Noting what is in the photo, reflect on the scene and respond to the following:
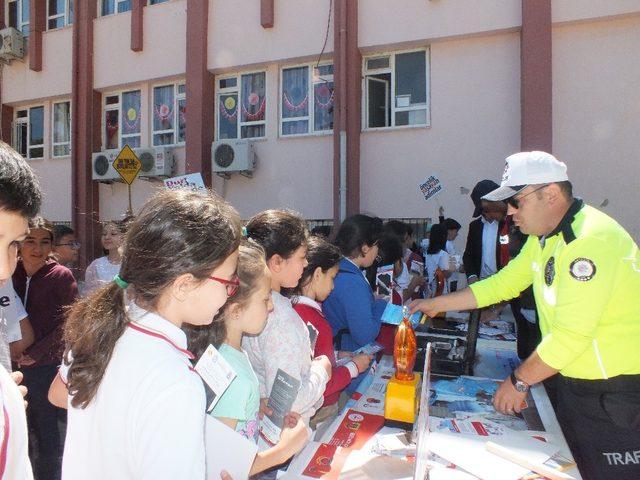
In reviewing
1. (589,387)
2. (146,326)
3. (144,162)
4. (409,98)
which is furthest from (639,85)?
(144,162)

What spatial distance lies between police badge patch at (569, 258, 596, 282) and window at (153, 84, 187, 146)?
9.06 metres

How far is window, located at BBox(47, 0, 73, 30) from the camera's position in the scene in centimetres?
1076

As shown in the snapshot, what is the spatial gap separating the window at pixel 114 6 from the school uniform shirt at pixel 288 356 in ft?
35.4

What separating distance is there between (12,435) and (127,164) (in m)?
7.21

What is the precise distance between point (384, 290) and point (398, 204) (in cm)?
431

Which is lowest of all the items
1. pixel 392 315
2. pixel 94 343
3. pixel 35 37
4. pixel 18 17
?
pixel 392 315

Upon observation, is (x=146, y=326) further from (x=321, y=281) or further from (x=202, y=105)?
(x=202, y=105)

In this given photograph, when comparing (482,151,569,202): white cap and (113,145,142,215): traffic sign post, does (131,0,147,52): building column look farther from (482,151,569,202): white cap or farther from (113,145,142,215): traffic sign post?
(482,151,569,202): white cap

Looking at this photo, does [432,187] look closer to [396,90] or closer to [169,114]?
[396,90]

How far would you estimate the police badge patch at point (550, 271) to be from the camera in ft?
6.19

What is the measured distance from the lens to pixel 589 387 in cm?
180

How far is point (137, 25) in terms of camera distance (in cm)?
953

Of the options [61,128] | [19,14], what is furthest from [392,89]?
[19,14]

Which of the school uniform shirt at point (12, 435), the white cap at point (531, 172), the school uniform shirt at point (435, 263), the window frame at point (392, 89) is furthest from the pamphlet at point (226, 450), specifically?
Result: the window frame at point (392, 89)
